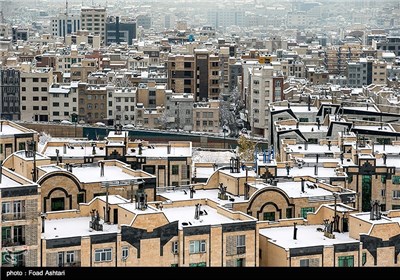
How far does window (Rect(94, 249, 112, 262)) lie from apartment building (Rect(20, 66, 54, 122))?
32.8ft

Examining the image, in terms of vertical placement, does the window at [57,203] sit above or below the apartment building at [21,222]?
below

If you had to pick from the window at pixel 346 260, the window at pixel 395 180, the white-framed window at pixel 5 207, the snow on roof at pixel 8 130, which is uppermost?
the white-framed window at pixel 5 207

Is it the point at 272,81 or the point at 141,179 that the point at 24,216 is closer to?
the point at 141,179

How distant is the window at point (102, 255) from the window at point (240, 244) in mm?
557

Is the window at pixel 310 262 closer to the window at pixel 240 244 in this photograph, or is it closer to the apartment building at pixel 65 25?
the window at pixel 240 244

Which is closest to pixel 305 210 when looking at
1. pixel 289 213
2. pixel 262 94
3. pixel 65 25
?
pixel 289 213

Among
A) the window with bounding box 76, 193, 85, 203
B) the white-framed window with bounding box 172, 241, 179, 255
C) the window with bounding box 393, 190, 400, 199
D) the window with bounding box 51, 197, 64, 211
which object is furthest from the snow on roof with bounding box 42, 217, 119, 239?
the window with bounding box 393, 190, 400, 199

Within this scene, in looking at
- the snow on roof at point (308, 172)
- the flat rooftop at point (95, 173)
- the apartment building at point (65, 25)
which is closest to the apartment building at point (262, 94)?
the snow on roof at point (308, 172)

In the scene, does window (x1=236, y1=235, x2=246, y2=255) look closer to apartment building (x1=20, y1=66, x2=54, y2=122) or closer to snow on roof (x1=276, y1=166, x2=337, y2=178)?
snow on roof (x1=276, y1=166, x2=337, y2=178)

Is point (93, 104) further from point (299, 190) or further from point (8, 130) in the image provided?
point (299, 190)

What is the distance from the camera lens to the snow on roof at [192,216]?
432 cm

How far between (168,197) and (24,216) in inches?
65.8

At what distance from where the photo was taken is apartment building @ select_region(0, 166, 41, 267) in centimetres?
376

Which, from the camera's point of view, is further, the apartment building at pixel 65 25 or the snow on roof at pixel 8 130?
the apartment building at pixel 65 25
